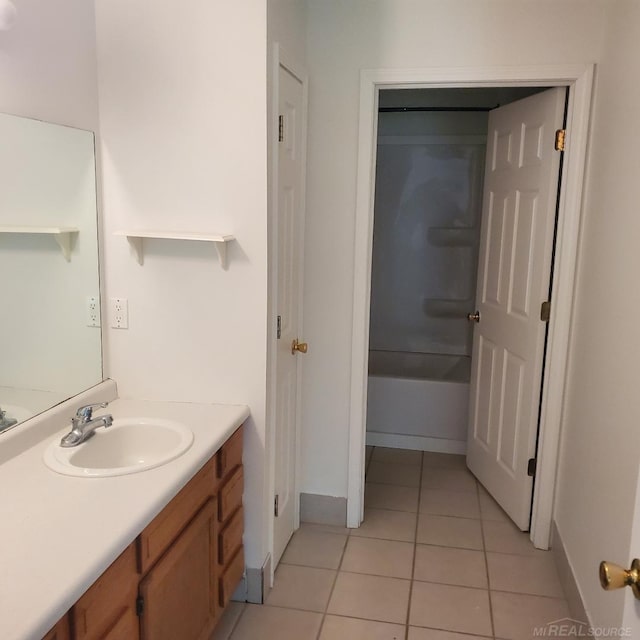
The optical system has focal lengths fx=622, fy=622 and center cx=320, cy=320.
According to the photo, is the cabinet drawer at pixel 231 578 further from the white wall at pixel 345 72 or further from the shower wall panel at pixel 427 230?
the shower wall panel at pixel 427 230

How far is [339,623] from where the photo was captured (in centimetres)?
229

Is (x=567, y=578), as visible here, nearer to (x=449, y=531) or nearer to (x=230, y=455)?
(x=449, y=531)

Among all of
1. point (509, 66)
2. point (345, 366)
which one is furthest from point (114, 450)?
point (509, 66)

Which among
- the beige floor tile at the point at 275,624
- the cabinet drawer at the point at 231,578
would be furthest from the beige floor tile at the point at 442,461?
the cabinet drawer at the point at 231,578

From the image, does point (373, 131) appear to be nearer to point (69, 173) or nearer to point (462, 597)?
point (69, 173)

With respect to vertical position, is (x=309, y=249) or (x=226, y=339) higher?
(x=309, y=249)

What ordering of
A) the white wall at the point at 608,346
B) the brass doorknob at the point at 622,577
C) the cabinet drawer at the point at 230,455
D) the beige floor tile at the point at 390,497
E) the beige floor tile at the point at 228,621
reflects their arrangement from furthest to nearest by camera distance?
the beige floor tile at the point at 390,497 < the beige floor tile at the point at 228,621 < the cabinet drawer at the point at 230,455 < the white wall at the point at 608,346 < the brass doorknob at the point at 622,577

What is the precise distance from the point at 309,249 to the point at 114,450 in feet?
4.13

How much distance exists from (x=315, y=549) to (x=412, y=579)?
460 mm

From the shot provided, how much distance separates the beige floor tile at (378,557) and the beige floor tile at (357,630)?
32 cm

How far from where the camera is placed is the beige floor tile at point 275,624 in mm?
2220

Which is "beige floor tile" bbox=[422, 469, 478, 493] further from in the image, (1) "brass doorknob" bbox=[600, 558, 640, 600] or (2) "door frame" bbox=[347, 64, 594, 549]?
(1) "brass doorknob" bbox=[600, 558, 640, 600]

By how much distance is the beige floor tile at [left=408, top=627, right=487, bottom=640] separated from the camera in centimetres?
222

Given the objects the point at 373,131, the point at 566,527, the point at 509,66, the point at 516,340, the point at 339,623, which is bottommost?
the point at 339,623
